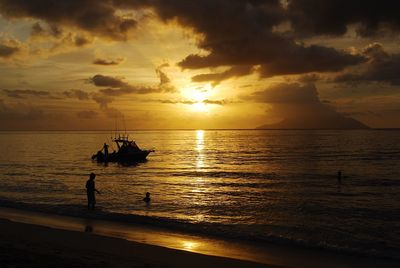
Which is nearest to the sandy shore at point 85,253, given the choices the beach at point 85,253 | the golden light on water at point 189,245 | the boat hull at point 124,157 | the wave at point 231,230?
the beach at point 85,253

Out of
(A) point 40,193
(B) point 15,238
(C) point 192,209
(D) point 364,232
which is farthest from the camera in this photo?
(A) point 40,193

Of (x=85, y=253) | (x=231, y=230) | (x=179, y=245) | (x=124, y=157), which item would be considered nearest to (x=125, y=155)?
(x=124, y=157)

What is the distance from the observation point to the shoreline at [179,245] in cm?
1321

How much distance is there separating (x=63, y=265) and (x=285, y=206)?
55.9 feet

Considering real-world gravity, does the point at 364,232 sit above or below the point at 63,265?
below

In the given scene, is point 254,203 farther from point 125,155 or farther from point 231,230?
point 125,155

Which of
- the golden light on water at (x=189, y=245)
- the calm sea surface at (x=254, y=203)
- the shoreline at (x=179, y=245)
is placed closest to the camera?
the shoreline at (x=179, y=245)

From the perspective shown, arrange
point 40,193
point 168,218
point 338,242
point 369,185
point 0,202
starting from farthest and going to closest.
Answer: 1. point 369,185
2. point 40,193
3. point 0,202
4. point 168,218
5. point 338,242

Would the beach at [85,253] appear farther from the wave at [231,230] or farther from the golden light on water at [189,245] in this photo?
the wave at [231,230]

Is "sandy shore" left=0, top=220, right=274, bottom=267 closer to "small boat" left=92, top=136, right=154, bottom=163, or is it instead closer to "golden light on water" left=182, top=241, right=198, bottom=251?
"golden light on water" left=182, top=241, right=198, bottom=251

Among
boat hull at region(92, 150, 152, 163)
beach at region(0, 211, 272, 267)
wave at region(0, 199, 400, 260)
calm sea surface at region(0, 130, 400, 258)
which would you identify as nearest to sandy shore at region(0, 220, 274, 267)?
beach at region(0, 211, 272, 267)

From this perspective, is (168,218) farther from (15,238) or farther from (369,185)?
(369,185)

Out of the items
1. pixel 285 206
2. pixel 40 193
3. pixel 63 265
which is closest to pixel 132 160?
pixel 40 193

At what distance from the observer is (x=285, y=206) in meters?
25.1
